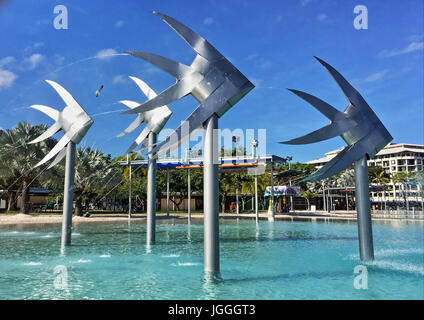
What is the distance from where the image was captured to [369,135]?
929cm

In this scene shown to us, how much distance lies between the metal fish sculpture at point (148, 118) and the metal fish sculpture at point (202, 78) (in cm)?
520

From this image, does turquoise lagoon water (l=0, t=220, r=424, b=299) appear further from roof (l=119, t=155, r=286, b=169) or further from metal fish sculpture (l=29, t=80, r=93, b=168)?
roof (l=119, t=155, r=286, b=169)

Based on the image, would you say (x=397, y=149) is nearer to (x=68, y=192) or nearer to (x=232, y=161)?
(x=232, y=161)

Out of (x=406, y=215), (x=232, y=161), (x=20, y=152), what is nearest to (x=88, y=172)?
(x=20, y=152)

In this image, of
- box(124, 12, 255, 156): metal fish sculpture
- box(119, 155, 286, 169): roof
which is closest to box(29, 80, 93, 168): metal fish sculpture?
box(124, 12, 255, 156): metal fish sculpture

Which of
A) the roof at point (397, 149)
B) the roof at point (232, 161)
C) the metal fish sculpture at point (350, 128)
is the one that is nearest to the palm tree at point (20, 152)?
the roof at point (232, 161)

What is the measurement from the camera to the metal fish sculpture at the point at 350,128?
8812 millimetres

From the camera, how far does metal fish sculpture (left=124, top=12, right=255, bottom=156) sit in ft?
25.7

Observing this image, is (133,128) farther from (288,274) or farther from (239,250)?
(288,274)

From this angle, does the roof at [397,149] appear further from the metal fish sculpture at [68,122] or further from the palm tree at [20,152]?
the metal fish sculpture at [68,122]

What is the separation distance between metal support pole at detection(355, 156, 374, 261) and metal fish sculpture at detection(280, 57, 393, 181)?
1.41 feet

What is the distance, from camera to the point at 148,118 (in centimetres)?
1355

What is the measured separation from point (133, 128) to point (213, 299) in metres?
9.31
